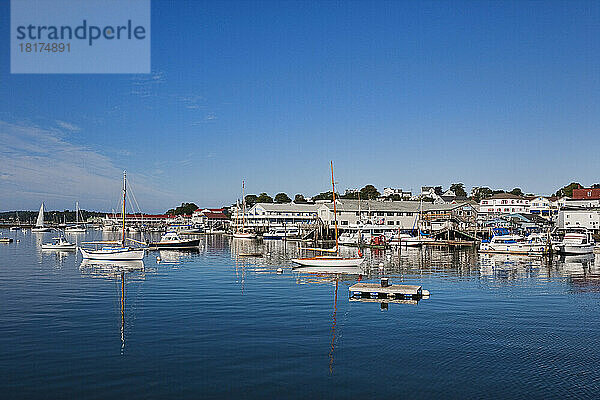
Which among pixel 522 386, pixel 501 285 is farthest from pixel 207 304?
pixel 501 285

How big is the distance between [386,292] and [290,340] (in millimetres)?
11828

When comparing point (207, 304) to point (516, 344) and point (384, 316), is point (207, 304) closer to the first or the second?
point (384, 316)

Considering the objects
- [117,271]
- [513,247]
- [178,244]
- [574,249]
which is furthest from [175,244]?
[574,249]

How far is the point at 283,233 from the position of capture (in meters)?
132

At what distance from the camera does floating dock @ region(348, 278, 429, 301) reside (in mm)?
33812

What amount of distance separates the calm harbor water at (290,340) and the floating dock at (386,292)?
934mm

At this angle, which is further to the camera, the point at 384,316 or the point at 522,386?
the point at 384,316

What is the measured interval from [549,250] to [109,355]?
68.7 m

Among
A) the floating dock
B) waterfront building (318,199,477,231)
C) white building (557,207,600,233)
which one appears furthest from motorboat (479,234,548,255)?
waterfront building (318,199,477,231)

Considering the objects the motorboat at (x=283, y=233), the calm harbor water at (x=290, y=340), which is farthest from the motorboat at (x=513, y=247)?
the motorboat at (x=283, y=233)

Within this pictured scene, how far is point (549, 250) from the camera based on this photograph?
73.6 metres

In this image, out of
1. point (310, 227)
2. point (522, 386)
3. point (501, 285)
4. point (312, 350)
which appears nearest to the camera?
point (522, 386)

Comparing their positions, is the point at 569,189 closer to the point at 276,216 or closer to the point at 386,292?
the point at 276,216

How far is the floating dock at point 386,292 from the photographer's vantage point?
3381cm
